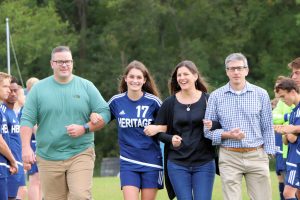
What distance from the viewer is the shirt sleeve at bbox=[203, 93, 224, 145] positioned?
9.98 m

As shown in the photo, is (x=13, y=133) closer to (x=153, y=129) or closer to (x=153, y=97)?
(x=153, y=97)

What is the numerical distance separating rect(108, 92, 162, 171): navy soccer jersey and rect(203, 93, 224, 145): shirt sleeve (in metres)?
0.80

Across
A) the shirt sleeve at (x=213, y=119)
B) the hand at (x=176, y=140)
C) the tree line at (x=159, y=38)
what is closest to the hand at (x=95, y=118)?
the hand at (x=176, y=140)

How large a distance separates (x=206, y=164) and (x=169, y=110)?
2.62ft

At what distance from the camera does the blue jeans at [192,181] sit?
10.1 meters

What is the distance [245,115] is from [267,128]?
324mm

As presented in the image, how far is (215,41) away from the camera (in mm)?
45719

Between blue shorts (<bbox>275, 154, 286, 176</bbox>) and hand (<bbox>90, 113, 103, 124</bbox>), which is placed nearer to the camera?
hand (<bbox>90, 113, 103, 124</bbox>)

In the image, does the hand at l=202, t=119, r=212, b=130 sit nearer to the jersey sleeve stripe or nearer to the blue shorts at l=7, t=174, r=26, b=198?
the jersey sleeve stripe

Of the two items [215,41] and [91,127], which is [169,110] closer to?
[91,127]

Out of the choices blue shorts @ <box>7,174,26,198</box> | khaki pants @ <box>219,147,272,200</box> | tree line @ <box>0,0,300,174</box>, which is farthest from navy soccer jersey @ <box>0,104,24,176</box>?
tree line @ <box>0,0,300,174</box>

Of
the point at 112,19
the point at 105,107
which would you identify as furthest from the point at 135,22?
the point at 105,107

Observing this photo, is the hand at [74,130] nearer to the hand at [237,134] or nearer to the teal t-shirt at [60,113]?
the teal t-shirt at [60,113]

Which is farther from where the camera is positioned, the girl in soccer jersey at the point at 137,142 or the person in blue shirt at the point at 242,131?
the girl in soccer jersey at the point at 137,142
